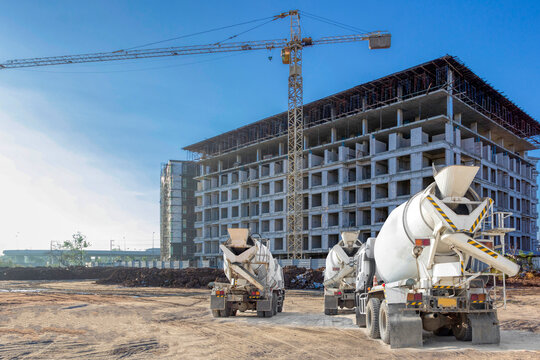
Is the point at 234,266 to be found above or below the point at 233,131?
below

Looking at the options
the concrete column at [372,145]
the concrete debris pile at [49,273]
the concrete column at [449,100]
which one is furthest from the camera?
the concrete debris pile at [49,273]

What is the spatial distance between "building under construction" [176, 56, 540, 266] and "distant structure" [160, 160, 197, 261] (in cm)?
2173

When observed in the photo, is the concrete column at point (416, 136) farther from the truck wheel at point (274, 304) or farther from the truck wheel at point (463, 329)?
the truck wheel at point (463, 329)

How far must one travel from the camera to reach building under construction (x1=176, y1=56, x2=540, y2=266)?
180 ft

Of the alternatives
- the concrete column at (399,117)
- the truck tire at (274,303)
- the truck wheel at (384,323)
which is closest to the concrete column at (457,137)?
the concrete column at (399,117)

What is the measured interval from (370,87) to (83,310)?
47.7 meters

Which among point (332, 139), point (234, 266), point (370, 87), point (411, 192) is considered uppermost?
point (370, 87)

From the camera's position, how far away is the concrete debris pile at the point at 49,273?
65625mm

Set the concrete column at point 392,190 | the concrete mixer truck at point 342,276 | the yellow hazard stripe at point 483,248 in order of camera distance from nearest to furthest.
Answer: the yellow hazard stripe at point 483,248 → the concrete mixer truck at point 342,276 → the concrete column at point 392,190

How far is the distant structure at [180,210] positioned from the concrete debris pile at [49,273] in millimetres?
32903

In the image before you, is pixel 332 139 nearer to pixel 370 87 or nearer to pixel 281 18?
pixel 370 87

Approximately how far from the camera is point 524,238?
216 feet

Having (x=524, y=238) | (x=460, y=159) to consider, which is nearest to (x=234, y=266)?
(x=460, y=159)

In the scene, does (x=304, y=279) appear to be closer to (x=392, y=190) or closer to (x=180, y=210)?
(x=392, y=190)
